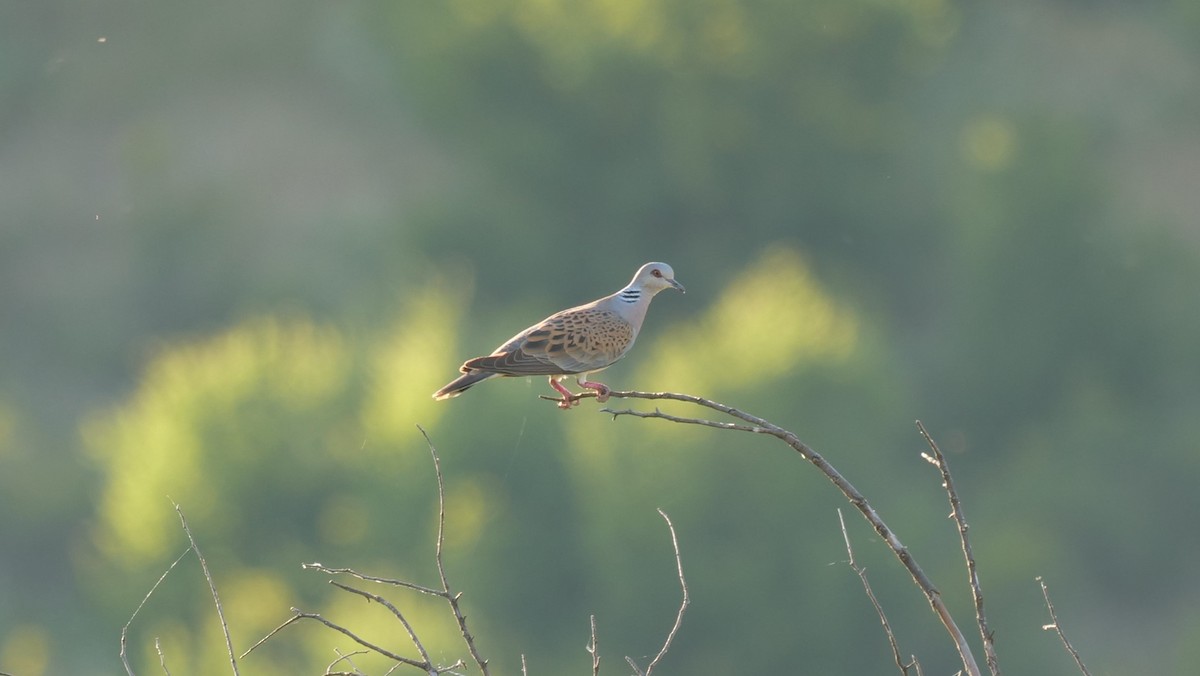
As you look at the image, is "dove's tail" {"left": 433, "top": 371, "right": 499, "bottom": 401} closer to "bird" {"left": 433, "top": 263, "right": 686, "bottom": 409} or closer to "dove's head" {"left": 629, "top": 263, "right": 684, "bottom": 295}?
"bird" {"left": 433, "top": 263, "right": 686, "bottom": 409}

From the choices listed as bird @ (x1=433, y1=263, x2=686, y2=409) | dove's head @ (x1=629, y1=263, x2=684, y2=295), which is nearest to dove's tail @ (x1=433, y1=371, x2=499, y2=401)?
bird @ (x1=433, y1=263, x2=686, y2=409)

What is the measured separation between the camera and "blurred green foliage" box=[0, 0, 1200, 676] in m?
31.8

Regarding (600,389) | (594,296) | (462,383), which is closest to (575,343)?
(462,383)

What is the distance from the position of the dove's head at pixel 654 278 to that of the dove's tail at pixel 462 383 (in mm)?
1296

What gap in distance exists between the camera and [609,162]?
49250 millimetres

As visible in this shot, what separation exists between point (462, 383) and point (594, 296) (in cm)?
4288

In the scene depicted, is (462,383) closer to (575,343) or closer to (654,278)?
(575,343)

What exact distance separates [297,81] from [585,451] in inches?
1125

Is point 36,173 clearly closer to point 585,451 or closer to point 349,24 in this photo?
point 349,24

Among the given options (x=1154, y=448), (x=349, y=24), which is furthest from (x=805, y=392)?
(x=349, y=24)

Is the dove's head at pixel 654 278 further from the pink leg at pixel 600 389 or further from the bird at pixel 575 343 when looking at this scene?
the pink leg at pixel 600 389

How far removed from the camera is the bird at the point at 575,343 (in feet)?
17.1

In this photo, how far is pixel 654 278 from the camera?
6469 mm

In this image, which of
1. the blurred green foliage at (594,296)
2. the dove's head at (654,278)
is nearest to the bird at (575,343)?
the dove's head at (654,278)
